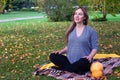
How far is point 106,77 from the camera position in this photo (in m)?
6.38

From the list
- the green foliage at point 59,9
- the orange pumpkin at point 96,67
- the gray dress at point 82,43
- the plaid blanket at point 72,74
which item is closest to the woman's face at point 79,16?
the gray dress at point 82,43

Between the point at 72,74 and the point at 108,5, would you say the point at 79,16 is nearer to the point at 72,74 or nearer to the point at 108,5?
the point at 72,74

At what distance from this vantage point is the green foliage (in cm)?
2761

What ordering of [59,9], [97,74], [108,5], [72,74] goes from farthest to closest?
[59,9], [108,5], [72,74], [97,74]

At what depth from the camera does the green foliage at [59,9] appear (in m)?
27.6

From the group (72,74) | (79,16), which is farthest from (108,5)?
(72,74)

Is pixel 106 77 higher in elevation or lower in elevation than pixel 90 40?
lower

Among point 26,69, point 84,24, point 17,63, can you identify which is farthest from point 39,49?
point 84,24

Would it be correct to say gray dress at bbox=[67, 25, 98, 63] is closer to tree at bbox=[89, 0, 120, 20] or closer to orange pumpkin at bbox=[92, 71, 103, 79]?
orange pumpkin at bbox=[92, 71, 103, 79]

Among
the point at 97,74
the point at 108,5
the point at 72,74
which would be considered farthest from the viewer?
the point at 108,5

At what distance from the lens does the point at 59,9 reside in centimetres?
2764

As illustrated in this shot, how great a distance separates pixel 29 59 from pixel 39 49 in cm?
171

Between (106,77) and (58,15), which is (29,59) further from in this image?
(58,15)

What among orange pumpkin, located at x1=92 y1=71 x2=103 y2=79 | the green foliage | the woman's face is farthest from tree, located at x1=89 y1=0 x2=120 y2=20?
orange pumpkin, located at x1=92 y1=71 x2=103 y2=79
